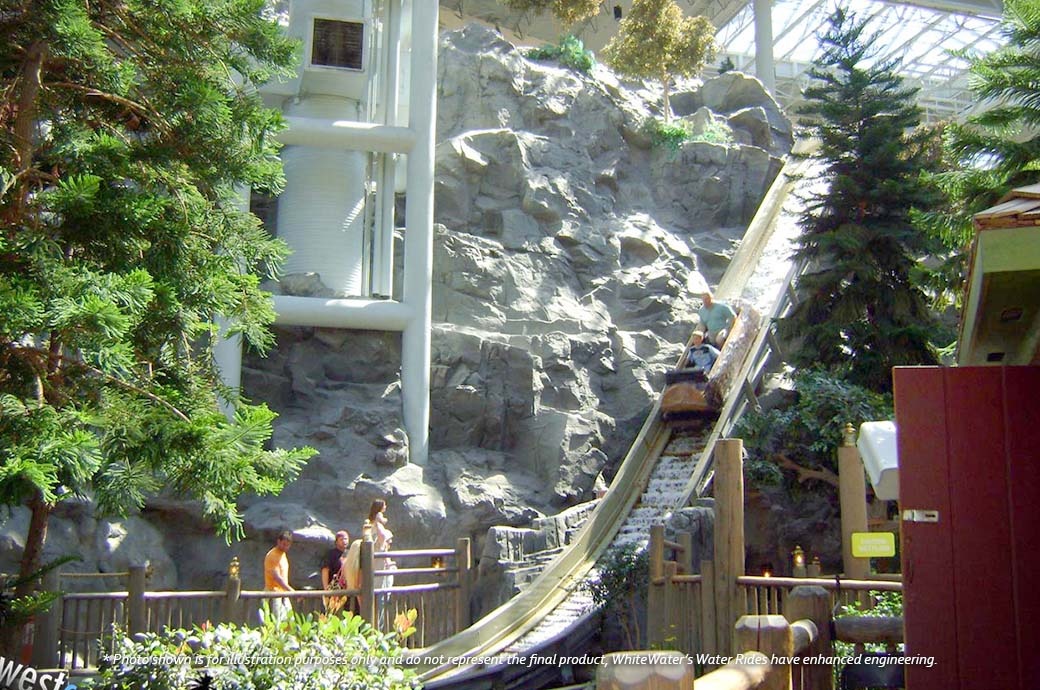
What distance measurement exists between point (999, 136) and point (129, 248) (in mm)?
9672

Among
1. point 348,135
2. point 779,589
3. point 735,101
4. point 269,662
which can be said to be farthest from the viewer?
point 735,101

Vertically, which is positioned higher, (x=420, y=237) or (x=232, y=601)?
(x=420, y=237)

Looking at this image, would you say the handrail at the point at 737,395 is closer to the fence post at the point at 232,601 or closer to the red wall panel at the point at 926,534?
the fence post at the point at 232,601

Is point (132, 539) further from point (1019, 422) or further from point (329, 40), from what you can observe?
point (1019, 422)

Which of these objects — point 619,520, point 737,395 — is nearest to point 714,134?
point 737,395

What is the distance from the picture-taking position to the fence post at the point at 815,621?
20.5ft

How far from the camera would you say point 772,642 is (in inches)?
210

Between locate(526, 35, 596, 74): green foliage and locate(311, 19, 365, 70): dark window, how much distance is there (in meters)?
8.01

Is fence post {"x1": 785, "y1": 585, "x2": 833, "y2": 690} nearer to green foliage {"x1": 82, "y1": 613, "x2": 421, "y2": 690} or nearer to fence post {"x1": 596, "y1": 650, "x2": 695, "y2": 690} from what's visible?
green foliage {"x1": 82, "y1": 613, "x2": 421, "y2": 690}

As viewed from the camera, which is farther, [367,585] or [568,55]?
[568,55]

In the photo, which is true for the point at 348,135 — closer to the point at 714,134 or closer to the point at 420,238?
the point at 420,238

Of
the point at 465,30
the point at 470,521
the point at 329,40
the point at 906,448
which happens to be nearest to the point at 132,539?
the point at 470,521

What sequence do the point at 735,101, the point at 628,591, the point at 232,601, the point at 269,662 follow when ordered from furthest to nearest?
the point at 735,101
the point at 628,591
the point at 232,601
the point at 269,662

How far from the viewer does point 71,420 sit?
638cm
